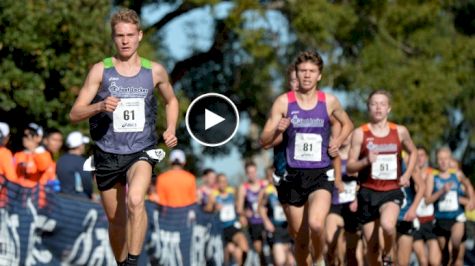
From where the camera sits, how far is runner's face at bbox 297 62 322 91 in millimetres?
13672

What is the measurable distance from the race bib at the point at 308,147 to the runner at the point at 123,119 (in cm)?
196

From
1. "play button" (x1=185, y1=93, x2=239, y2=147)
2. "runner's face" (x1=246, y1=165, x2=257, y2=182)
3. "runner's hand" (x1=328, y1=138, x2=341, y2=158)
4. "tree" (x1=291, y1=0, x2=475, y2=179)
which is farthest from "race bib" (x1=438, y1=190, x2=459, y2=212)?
"tree" (x1=291, y1=0, x2=475, y2=179)

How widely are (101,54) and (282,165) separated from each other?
10872mm

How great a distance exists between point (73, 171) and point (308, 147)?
4.34 metres

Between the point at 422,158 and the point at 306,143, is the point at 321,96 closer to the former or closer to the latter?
the point at 306,143

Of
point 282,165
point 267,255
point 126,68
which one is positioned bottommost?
point 267,255

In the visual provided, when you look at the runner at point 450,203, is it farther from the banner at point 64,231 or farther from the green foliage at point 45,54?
the green foliage at point 45,54

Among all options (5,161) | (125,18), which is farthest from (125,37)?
(5,161)

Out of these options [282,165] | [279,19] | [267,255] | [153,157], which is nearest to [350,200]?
[282,165]

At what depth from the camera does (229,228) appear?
80.2 feet

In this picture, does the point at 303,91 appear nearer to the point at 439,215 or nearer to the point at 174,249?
the point at 174,249

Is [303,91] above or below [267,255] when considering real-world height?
above

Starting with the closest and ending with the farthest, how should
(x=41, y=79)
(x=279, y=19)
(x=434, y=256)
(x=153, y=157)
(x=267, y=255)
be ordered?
(x=153, y=157)
(x=434, y=256)
(x=41, y=79)
(x=267, y=255)
(x=279, y=19)

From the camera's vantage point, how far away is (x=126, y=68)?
12.0 m
